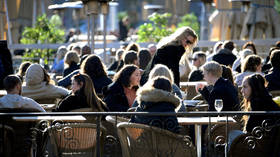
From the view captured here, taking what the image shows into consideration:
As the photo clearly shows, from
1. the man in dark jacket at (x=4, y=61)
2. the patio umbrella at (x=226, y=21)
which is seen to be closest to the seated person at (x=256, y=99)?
the man in dark jacket at (x=4, y=61)

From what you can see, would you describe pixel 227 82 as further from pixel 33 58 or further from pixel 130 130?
pixel 33 58

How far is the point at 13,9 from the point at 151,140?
79.1 feet

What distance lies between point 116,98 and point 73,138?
Result: 6.13 ft

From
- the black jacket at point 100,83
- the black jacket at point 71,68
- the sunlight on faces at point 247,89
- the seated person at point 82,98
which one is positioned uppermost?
the sunlight on faces at point 247,89

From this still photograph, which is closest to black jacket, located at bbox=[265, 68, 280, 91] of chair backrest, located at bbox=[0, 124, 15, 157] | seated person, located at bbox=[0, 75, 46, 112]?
seated person, located at bbox=[0, 75, 46, 112]

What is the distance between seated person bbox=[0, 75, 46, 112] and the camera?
695 centimetres

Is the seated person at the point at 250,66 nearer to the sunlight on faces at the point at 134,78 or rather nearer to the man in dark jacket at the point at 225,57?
the sunlight on faces at the point at 134,78

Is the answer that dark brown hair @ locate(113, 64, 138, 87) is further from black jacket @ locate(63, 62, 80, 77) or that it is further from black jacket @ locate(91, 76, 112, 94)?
black jacket @ locate(63, 62, 80, 77)

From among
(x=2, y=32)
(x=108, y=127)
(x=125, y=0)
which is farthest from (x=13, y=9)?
(x=125, y=0)

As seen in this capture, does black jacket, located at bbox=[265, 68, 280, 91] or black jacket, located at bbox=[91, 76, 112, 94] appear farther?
black jacket, located at bbox=[265, 68, 280, 91]

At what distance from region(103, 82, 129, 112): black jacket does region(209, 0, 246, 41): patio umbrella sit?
38.1 ft

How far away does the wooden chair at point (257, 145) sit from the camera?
6312 mm

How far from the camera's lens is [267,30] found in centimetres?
1867

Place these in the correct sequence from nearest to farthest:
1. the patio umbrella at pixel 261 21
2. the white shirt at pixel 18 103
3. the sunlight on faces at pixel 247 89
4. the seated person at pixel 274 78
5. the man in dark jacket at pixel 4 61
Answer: the white shirt at pixel 18 103 < the sunlight on faces at pixel 247 89 < the seated person at pixel 274 78 < the man in dark jacket at pixel 4 61 < the patio umbrella at pixel 261 21
